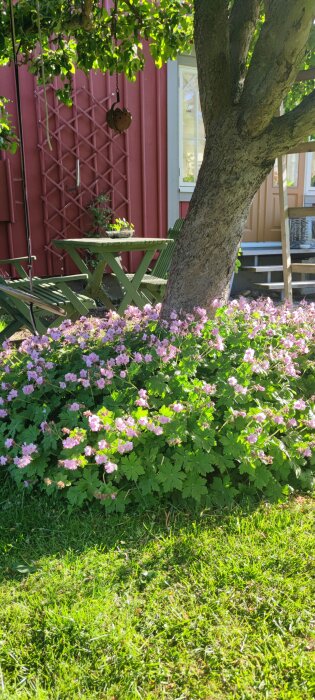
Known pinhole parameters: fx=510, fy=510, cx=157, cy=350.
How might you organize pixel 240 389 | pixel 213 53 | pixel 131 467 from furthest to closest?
→ 1. pixel 213 53
2. pixel 240 389
3. pixel 131 467

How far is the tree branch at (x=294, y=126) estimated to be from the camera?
8.97 feet

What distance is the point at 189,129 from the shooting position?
8281 mm

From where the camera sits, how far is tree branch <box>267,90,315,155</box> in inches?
108

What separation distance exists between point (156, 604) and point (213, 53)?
3008 mm

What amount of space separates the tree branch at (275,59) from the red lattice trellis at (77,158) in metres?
4.68

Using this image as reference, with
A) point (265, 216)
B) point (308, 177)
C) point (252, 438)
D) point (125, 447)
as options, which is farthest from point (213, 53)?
point (308, 177)

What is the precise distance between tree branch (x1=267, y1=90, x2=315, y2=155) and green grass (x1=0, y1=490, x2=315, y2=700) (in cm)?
198

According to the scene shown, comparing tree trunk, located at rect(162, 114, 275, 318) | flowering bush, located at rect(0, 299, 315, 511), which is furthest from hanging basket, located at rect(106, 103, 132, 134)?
flowering bush, located at rect(0, 299, 315, 511)

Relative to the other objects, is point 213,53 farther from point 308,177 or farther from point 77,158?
point 308,177

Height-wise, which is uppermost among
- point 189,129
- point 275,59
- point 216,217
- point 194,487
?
point 189,129

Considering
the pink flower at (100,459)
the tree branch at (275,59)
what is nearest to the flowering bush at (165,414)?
the pink flower at (100,459)

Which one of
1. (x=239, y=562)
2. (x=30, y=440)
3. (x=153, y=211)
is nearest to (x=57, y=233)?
(x=153, y=211)

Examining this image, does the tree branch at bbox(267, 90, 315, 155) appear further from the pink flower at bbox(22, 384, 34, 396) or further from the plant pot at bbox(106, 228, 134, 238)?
the plant pot at bbox(106, 228, 134, 238)

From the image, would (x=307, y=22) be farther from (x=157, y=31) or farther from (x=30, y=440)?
(x=30, y=440)
